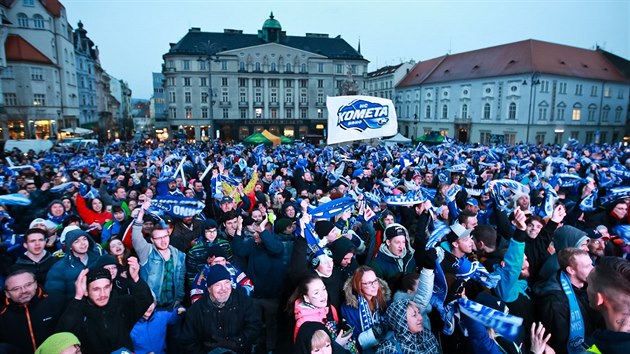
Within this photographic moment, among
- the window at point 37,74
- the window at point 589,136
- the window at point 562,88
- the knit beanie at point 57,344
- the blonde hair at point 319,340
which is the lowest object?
the blonde hair at point 319,340

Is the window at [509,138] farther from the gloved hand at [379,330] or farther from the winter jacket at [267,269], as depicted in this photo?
the gloved hand at [379,330]

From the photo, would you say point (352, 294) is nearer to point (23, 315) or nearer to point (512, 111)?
point (23, 315)

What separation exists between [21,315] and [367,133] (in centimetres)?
966

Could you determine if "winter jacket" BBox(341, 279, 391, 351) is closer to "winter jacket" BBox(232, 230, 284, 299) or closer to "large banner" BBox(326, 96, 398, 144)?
"winter jacket" BBox(232, 230, 284, 299)

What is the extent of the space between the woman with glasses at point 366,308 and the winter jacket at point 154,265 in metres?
2.23

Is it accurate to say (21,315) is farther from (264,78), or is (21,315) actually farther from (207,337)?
(264,78)

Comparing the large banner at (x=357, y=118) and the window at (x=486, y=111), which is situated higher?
the window at (x=486, y=111)

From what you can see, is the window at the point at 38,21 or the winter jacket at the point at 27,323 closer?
the winter jacket at the point at 27,323

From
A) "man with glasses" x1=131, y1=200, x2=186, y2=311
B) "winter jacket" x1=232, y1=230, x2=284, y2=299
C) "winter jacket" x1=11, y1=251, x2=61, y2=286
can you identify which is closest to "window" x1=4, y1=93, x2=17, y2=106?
"winter jacket" x1=11, y1=251, x2=61, y2=286

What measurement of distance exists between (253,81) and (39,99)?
95.8ft

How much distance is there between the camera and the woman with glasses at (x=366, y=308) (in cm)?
349

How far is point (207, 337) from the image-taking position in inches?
135

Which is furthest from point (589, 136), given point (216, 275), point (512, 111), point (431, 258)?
point (216, 275)

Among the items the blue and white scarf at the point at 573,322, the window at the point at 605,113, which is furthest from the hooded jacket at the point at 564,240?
the window at the point at 605,113
